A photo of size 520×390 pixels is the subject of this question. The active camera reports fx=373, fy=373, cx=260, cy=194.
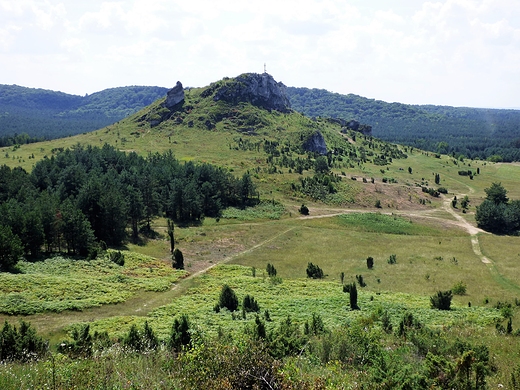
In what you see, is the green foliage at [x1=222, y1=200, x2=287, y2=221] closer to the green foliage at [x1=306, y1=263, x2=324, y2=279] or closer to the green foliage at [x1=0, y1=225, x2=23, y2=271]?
the green foliage at [x1=306, y1=263, x2=324, y2=279]

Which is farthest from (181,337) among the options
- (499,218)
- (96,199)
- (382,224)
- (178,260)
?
(499,218)

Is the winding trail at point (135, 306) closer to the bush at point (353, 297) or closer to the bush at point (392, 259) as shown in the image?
the bush at point (392, 259)

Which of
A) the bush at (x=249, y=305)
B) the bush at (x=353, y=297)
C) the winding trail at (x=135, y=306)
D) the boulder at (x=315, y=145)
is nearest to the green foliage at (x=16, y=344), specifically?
the winding trail at (x=135, y=306)

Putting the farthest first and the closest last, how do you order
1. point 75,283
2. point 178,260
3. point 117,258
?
point 178,260
point 117,258
point 75,283

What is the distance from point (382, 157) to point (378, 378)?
558ft

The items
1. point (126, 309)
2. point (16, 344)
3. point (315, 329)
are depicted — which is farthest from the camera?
point (126, 309)

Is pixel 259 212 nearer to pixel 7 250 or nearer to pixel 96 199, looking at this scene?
pixel 96 199

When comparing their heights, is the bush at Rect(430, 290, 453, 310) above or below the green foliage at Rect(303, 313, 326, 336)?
below

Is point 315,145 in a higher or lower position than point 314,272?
higher

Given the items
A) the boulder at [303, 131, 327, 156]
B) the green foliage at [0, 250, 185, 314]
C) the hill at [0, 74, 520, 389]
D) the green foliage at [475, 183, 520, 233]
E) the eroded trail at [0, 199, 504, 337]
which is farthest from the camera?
the boulder at [303, 131, 327, 156]

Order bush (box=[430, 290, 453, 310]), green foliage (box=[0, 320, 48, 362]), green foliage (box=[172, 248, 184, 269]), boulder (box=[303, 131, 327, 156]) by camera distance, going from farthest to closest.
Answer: boulder (box=[303, 131, 327, 156]), green foliage (box=[172, 248, 184, 269]), bush (box=[430, 290, 453, 310]), green foliage (box=[0, 320, 48, 362])

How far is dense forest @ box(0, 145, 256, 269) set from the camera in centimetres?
5216

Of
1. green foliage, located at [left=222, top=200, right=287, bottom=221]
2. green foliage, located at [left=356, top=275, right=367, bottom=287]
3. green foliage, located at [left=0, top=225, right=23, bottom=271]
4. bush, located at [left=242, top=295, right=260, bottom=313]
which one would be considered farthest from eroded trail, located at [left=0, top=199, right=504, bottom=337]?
green foliage, located at [left=356, top=275, right=367, bottom=287]

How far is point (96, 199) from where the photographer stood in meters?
66.4
